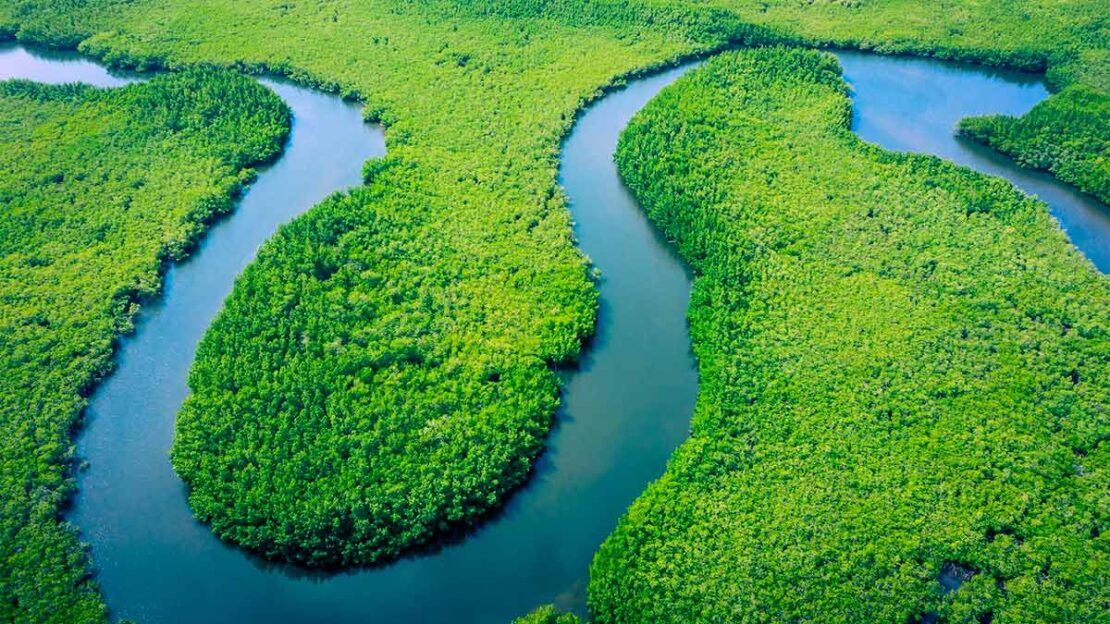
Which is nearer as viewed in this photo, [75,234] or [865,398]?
[865,398]

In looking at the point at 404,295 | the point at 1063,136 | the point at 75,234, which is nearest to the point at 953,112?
the point at 1063,136

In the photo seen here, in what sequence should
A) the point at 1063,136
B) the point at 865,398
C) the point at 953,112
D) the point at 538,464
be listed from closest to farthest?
the point at 538,464 → the point at 865,398 → the point at 1063,136 → the point at 953,112

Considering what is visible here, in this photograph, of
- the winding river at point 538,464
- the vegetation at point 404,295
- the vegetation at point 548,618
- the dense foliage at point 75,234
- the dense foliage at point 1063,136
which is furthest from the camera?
the dense foliage at point 1063,136

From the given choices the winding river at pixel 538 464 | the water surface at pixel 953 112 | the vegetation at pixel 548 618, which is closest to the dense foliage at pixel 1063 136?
the water surface at pixel 953 112

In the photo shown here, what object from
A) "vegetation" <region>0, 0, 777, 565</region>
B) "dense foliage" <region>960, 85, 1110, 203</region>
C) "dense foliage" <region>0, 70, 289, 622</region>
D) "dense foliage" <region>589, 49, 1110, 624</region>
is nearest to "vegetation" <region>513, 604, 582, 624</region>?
"dense foliage" <region>589, 49, 1110, 624</region>

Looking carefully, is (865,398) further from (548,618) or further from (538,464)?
(548,618)

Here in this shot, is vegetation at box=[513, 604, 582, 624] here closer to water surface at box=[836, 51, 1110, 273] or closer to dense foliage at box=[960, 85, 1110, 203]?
water surface at box=[836, 51, 1110, 273]

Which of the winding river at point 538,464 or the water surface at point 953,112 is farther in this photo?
the water surface at point 953,112

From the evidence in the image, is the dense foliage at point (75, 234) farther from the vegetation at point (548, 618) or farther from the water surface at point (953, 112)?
the water surface at point (953, 112)
